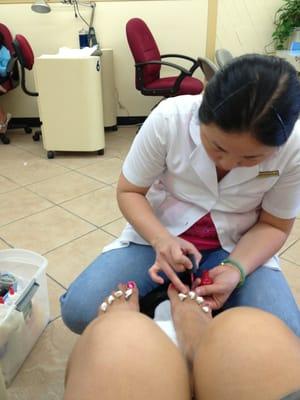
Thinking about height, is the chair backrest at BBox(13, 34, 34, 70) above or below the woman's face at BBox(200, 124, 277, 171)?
below

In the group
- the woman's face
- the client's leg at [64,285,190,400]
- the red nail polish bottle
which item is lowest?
the red nail polish bottle

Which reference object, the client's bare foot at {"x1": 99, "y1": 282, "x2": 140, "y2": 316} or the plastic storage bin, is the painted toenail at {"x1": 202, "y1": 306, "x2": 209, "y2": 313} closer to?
the client's bare foot at {"x1": 99, "y1": 282, "x2": 140, "y2": 316}

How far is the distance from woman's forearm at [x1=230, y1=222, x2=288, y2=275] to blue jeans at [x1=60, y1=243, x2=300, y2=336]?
0.11 ft

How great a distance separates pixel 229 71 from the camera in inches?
25.9

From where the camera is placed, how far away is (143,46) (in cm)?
282

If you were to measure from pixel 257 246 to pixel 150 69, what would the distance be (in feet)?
7.54

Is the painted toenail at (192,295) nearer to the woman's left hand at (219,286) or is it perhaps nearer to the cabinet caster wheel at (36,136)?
the woman's left hand at (219,286)

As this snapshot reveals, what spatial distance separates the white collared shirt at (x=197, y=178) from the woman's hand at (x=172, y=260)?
0.10 meters

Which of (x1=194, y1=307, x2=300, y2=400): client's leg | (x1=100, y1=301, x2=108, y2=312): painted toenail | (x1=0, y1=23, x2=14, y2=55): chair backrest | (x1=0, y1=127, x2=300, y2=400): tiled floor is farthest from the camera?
(x1=0, y1=23, x2=14, y2=55): chair backrest

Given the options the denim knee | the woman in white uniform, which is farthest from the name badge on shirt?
the denim knee

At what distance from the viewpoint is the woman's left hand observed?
0.84 metres

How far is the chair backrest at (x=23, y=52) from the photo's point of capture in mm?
2666

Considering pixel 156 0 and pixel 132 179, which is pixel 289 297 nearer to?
pixel 132 179

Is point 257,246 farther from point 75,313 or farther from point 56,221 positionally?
point 56,221
